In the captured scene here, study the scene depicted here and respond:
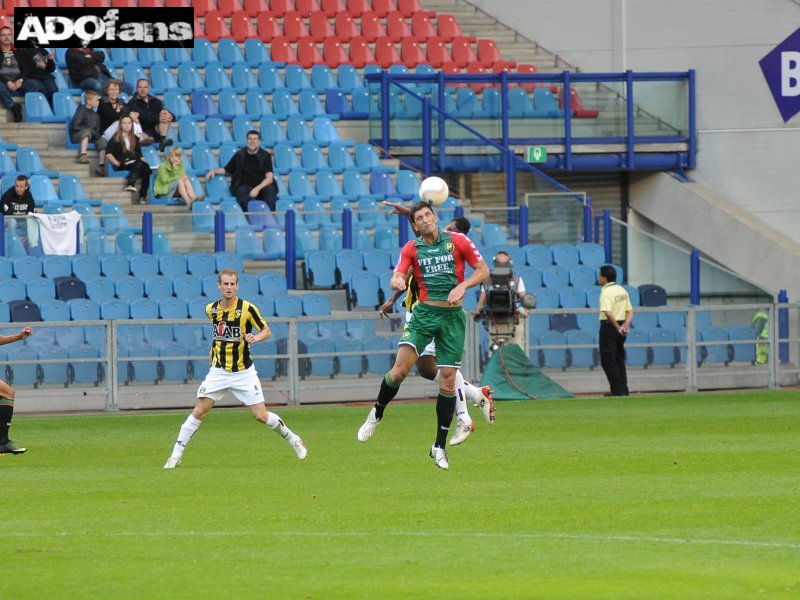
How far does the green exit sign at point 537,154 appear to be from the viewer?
1159 inches

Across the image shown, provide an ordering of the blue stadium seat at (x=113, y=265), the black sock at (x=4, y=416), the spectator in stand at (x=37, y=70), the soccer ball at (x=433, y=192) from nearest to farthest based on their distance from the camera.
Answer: the soccer ball at (x=433, y=192) < the black sock at (x=4, y=416) < the blue stadium seat at (x=113, y=265) < the spectator in stand at (x=37, y=70)

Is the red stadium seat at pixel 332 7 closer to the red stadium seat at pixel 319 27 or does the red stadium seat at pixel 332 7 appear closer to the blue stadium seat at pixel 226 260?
the red stadium seat at pixel 319 27

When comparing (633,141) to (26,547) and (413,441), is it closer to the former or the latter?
(413,441)

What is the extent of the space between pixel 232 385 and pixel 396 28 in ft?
68.5

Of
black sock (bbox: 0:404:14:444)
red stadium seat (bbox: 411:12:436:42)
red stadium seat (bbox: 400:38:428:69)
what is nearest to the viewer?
black sock (bbox: 0:404:14:444)

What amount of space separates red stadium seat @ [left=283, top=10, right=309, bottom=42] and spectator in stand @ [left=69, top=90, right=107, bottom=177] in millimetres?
6678

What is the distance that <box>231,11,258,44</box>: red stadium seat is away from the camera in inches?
1267

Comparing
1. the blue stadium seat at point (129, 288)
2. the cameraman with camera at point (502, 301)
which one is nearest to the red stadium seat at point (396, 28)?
the blue stadium seat at point (129, 288)

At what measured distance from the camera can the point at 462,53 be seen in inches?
1291

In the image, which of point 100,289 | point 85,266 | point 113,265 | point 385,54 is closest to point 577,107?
point 385,54

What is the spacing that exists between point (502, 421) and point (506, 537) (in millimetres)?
8759

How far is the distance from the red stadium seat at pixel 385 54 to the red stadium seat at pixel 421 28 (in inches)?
32.3

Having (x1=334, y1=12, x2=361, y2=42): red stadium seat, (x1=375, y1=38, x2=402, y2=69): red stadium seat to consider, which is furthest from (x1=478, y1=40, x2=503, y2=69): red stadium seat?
(x1=334, y1=12, x2=361, y2=42): red stadium seat

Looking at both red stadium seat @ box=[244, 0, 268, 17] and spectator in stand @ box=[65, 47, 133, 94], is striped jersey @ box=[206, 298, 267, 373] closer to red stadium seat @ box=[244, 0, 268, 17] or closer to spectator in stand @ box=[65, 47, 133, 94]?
spectator in stand @ box=[65, 47, 133, 94]
